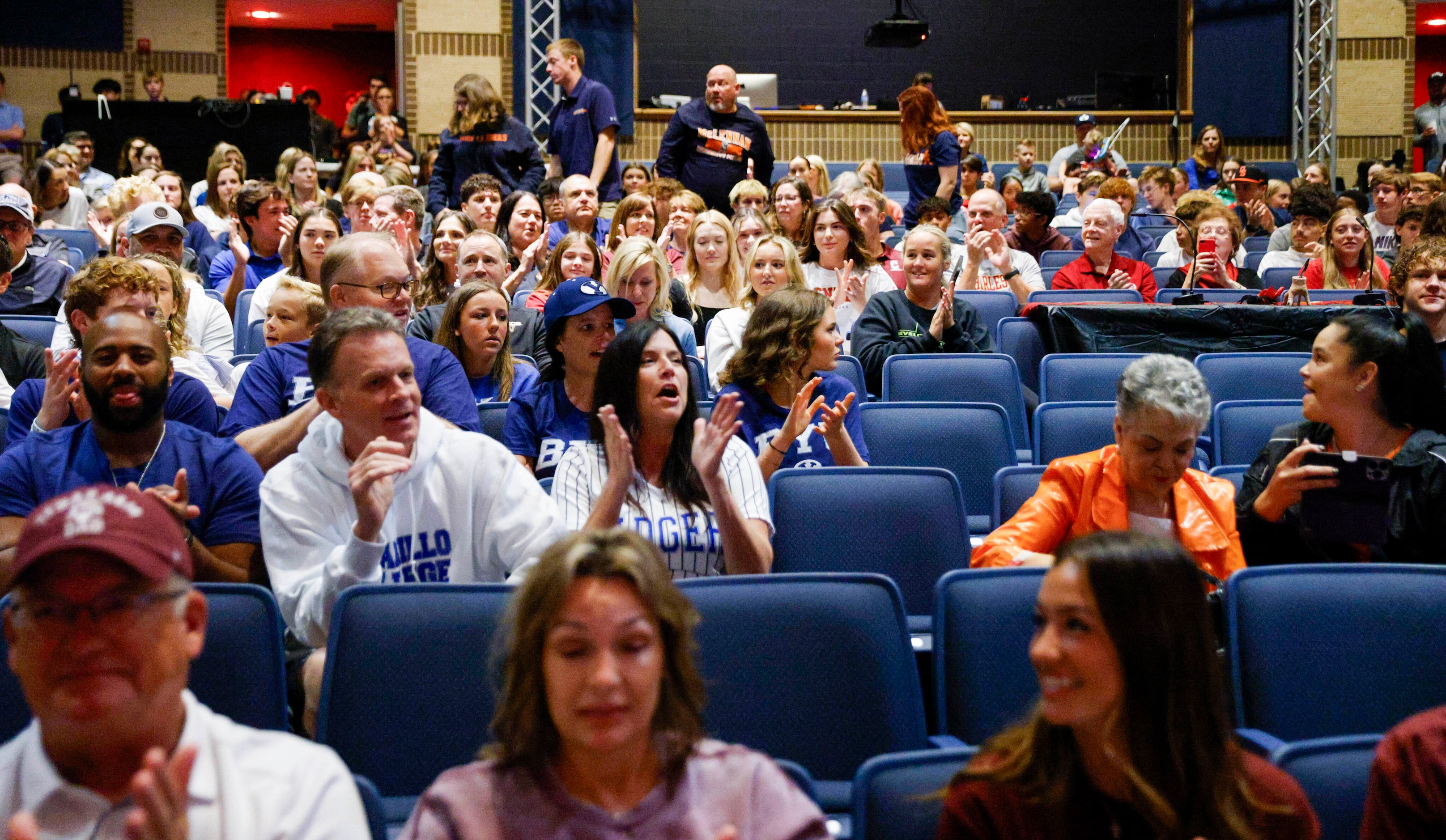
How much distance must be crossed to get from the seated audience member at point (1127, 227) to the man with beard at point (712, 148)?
1.83 m

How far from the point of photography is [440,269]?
16.2 feet

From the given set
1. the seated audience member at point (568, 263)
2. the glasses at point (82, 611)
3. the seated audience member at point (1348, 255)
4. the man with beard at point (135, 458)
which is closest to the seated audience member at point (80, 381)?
the man with beard at point (135, 458)

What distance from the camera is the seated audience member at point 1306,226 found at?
6.50 metres

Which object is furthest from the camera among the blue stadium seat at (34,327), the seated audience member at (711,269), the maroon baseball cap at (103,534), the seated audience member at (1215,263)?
the seated audience member at (1215,263)

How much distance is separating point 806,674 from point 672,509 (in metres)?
0.62

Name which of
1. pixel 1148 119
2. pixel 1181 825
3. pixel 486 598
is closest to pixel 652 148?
pixel 1148 119

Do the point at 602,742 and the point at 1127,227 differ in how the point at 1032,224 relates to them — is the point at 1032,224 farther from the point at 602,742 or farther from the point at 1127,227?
the point at 602,742

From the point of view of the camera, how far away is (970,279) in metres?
5.43

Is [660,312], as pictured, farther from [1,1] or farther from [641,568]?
[1,1]

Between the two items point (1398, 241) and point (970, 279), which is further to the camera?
point (1398, 241)

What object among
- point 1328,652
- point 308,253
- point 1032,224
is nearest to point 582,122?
point 1032,224

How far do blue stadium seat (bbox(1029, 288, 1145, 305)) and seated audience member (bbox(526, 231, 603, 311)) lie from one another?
68.4 inches

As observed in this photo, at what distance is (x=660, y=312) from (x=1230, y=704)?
9.16ft

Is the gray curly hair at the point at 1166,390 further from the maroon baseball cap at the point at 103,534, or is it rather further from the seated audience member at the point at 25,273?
the seated audience member at the point at 25,273
